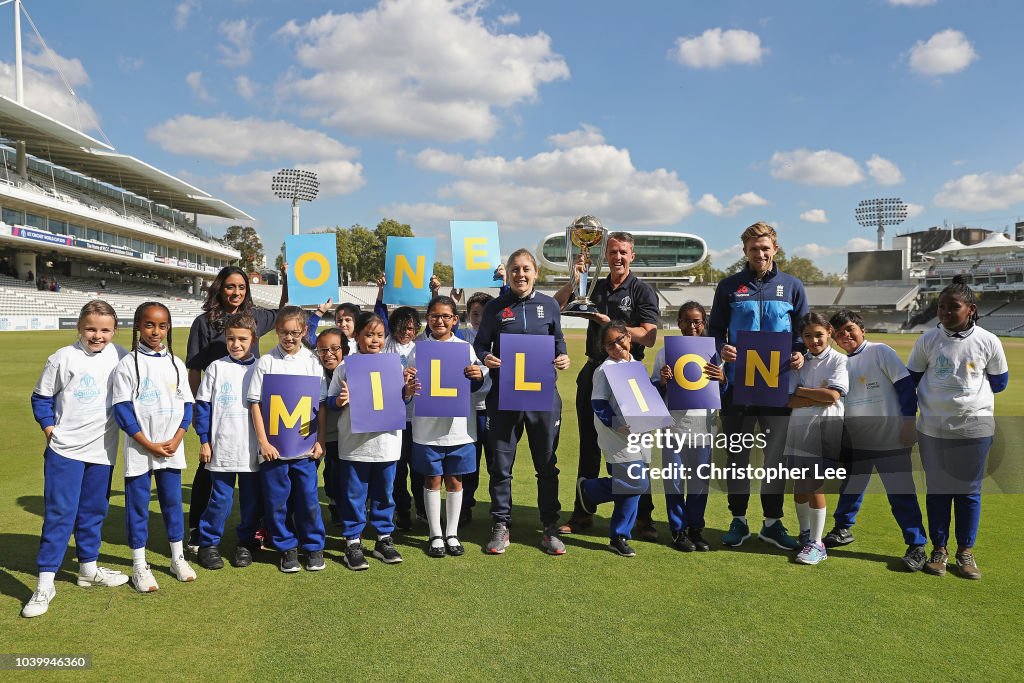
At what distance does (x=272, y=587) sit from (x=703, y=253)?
8579 cm

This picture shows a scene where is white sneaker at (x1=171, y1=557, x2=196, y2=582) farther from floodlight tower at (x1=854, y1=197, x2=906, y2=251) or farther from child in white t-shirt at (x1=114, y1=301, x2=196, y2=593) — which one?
floodlight tower at (x1=854, y1=197, x2=906, y2=251)

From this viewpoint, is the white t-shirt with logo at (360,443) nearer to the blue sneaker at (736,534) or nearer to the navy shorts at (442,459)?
the navy shorts at (442,459)

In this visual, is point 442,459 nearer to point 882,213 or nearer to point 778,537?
point 778,537

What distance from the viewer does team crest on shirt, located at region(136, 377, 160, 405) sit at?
3.87 m

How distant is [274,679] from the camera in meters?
2.86

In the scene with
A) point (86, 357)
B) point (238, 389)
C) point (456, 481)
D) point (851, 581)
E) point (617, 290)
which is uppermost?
point (617, 290)

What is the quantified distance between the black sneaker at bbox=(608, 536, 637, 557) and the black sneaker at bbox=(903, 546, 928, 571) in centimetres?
185

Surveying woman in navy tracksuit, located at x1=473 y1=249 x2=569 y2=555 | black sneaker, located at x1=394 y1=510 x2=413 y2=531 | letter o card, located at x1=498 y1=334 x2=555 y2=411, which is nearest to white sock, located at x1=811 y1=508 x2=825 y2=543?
woman in navy tracksuit, located at x1=473 y1=249 x2=569 y2=555

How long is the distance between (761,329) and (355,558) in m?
3.40

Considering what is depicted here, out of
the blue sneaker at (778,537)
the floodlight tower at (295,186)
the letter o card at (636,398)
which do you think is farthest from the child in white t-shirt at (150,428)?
the floodlight tower at (295,186)

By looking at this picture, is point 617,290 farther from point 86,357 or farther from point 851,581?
point 86,357

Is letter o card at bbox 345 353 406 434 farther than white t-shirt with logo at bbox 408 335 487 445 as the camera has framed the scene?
No

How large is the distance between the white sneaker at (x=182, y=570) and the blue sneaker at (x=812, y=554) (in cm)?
414

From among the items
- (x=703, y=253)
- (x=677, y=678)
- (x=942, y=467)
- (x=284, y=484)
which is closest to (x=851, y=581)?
(x=942, y=467)
